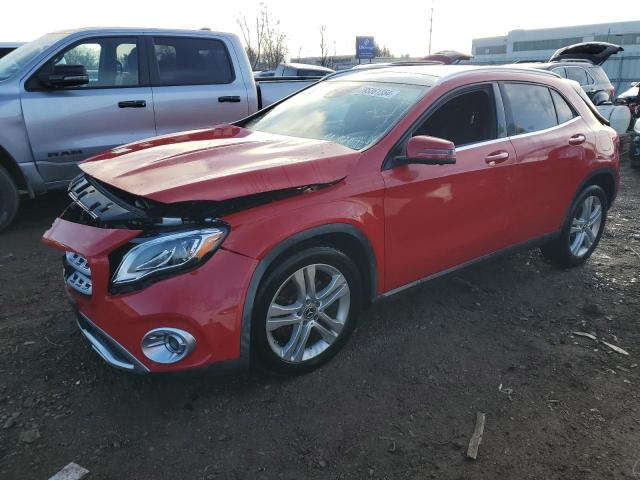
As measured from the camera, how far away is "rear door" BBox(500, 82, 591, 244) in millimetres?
3707

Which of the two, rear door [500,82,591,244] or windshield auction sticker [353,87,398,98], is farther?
rear door [500,82,591,244]

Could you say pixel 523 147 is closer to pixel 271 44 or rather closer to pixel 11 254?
pixel 11 254

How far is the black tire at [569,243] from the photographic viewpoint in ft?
14.1

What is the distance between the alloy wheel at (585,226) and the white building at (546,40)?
137 ft

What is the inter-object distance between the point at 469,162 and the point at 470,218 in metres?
0.38

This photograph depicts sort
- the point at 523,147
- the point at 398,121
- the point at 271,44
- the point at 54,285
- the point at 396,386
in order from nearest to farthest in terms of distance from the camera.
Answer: the point at 396,386
the point at 398,121
the point at 523,147
the point at 54,285
the point at 271,44

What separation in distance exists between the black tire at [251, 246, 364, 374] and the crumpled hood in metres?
0.39

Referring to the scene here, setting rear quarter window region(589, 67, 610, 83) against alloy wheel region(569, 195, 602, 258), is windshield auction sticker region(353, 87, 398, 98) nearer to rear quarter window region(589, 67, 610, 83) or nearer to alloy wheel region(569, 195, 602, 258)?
alloy wheel region(569, 195, 602, 258)

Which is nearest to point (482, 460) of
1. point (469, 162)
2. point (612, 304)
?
point (469, 162)

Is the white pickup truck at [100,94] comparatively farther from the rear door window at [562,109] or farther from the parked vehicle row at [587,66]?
the parked vehicle row at [587,66]

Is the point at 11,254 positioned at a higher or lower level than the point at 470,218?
lower

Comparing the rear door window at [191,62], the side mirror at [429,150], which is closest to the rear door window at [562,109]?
the side mirror at [429,150]

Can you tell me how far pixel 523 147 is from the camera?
3701mm

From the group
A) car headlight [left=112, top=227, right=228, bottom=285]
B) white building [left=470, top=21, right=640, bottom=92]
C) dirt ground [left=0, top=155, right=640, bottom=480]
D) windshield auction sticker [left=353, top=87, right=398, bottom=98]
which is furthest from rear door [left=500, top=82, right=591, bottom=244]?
white building [left=470, top=21, right=640, bottom=92]
